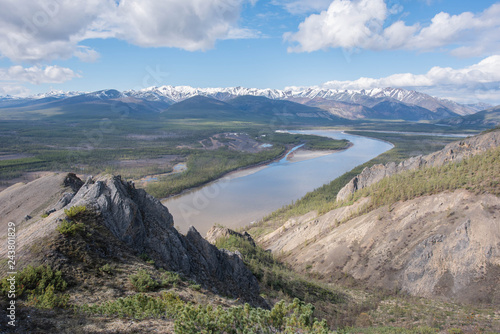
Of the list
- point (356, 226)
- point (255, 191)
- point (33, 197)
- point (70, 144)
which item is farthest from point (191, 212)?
point (70, 144)

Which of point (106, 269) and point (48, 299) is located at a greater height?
point (48, 299)

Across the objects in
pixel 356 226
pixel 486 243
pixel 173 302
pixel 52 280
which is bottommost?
pixel 356 226

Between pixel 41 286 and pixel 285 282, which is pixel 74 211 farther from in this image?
pixel 285 282

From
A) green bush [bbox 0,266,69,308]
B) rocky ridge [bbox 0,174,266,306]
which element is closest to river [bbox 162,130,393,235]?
rocky ridge [bbox 0,174,266,306]

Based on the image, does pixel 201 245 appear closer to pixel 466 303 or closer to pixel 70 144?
pixel 466 303

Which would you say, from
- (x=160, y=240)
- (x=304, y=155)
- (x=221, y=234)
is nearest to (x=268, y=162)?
(x=304, y=155)
